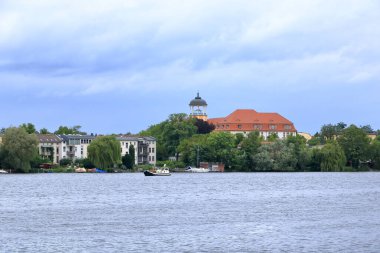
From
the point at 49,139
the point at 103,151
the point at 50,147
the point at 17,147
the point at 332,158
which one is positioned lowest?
the point at 332,158

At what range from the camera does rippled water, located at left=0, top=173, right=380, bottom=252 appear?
3456 cm

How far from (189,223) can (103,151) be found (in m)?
79.8

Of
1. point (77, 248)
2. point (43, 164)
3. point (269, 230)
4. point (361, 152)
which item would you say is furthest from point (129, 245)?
point (361, 152)

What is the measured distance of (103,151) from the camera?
121 metres

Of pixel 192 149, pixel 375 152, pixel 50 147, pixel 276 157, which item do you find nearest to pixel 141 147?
pixel 50 147

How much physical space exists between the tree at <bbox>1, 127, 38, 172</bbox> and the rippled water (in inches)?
1656

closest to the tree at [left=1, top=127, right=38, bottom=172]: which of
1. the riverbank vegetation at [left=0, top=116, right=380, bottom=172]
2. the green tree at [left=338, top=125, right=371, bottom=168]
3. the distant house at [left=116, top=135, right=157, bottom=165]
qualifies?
the riverbank vegetation at [left=0, top=116, right=380, bottom=172]

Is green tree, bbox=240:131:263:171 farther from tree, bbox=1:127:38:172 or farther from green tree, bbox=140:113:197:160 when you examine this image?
tree, bbox=1:127:38:172

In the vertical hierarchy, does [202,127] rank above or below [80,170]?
above

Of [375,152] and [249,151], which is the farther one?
[375,152]

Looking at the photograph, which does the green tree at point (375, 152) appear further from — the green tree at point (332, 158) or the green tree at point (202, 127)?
the green tree at point (202, 127)

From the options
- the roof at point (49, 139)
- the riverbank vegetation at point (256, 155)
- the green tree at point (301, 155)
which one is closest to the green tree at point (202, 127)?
the riverbank vegetation at point (256, 155)

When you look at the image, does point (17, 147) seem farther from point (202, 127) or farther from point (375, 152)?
point (202, 127)

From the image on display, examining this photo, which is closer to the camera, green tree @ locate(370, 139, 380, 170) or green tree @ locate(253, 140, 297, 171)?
green tree @ locate(253, 140, 297, 171)
